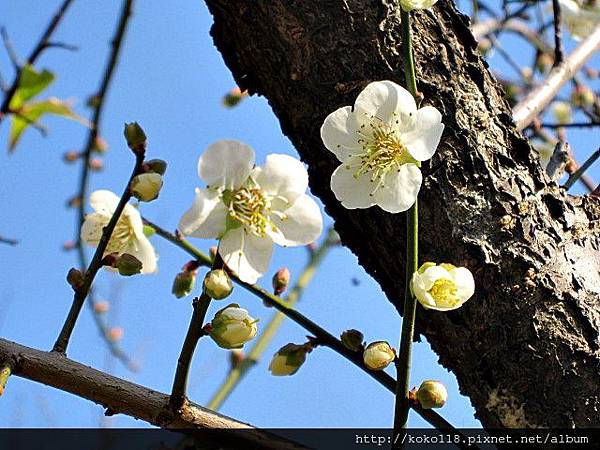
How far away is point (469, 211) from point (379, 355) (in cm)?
24

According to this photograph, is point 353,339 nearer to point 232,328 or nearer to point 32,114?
point 232,328

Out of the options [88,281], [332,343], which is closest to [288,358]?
[332,343]

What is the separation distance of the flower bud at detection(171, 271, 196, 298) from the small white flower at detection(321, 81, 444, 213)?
0.99ft

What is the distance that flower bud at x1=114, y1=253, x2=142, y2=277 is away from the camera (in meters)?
1.06

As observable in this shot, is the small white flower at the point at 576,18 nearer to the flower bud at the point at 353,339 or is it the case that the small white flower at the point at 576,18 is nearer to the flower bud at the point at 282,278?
the flower bud at the point at 282,278

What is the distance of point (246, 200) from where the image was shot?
39.5 inches

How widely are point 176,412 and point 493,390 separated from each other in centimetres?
42

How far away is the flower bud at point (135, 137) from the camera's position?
1.02 m

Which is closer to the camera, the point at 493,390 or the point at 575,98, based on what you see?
the point at 493,390

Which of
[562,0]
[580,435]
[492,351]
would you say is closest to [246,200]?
[492,351]

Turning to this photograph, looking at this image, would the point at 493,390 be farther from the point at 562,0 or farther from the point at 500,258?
the point at 562,0

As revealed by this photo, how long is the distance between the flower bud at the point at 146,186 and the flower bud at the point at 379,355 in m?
0.33

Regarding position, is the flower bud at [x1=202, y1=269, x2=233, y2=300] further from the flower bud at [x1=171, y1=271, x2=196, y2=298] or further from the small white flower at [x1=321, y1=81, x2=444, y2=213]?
the flower bud at [x1=171, y1=271, x2=196, y2=298]

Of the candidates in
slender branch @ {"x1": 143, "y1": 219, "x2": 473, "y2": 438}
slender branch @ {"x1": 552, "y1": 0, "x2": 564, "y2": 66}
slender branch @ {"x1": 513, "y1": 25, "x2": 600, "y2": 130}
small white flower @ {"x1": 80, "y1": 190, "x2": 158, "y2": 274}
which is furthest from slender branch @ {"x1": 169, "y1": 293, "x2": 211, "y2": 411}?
slender branch @ {"x1": 552, "y1": 0, "x2": 564, "y2": 66}
